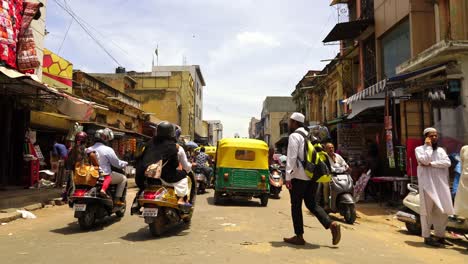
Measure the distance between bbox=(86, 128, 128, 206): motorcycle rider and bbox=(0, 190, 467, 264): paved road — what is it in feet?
2.29

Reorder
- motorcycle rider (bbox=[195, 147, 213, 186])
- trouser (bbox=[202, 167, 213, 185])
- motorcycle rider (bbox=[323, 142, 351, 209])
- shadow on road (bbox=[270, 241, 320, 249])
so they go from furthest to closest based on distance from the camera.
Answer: trouser (bbox=[202, 167, 213, 185]) → motorcycle rider (bbox=[195, 147, 213, 186]) → motorcycle rider (bbox=[323, 142, 351, 209]) → shadow on road (bbox=[270, 241, 320, 249])

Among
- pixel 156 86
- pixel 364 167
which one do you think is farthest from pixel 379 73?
pixel 156 86

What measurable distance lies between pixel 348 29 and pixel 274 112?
4548cm

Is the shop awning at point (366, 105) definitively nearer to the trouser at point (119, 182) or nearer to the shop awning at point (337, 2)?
the trouser at point (119, 182)

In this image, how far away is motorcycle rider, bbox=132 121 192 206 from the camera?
21.2 ft

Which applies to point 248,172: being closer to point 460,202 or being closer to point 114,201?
point 114,201

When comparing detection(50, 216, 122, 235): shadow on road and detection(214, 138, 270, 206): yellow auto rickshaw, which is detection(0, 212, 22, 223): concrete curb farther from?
detection(214, 138, 270, 206): yellow auto rickshaw

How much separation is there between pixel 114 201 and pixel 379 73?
13.0 m

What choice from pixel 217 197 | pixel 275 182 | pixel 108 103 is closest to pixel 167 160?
pixel 217 197

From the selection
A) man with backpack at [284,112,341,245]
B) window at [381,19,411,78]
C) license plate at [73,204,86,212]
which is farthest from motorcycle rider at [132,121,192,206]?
window at [381,19,411,78]

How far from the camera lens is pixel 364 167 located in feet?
45.8

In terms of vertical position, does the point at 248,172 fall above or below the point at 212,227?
above

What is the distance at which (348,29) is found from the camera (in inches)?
707

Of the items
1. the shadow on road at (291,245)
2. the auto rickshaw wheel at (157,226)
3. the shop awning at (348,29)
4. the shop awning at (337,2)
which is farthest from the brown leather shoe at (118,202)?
the shop awning at (337,2)
